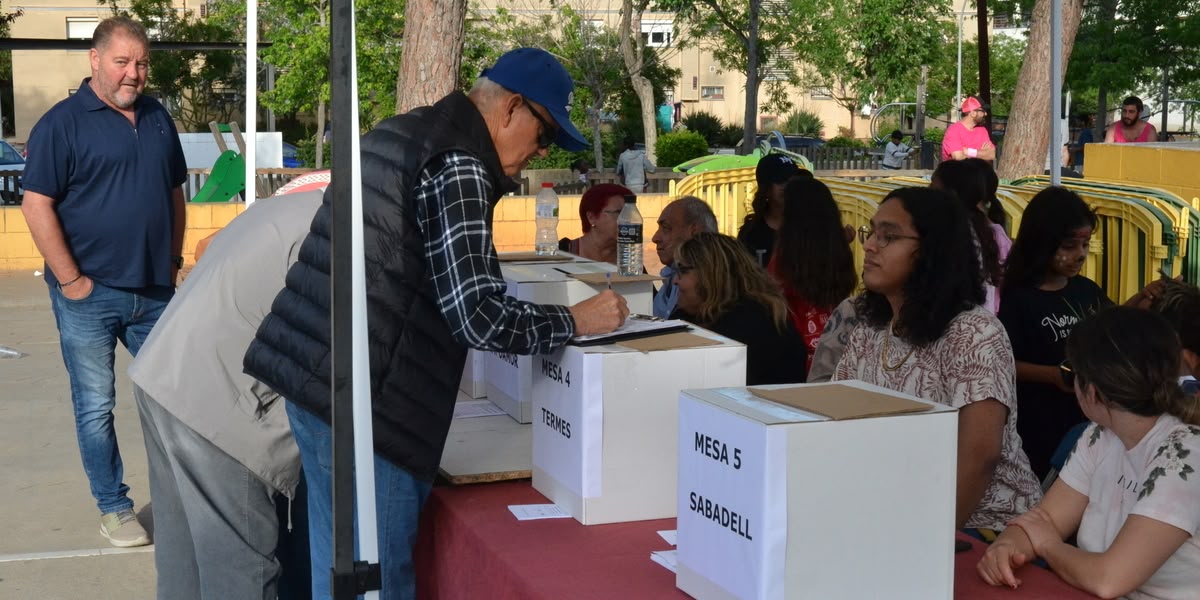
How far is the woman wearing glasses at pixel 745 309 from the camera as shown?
406 centimetres

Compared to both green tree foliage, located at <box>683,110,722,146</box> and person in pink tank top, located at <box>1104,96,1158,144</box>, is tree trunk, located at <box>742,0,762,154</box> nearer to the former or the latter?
green tree foliage, located at <box>683,110,722,146</box>

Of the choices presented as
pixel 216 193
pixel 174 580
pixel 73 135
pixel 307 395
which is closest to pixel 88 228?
pixel 73 135

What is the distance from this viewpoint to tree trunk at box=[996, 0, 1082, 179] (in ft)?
44.7

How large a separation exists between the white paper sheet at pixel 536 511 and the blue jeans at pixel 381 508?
0.65ft

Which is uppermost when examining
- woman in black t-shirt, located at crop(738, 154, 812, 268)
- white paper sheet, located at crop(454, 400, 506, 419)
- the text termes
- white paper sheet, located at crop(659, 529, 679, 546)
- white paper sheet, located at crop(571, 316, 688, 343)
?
woman in black t-shirt, located at crop(738, 154, 812, 268)

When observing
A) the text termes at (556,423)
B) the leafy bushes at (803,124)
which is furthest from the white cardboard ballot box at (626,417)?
the leafy bushes at (803,124)

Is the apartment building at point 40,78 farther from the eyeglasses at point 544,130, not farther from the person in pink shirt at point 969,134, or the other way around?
the eyeglasses at point 544,130

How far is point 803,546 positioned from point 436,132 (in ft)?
3.78

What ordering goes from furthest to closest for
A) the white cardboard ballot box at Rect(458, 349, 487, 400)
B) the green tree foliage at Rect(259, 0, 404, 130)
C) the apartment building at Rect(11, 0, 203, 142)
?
the apartment building at Rect(11, 0, 203, 142)
the green tree foliage at Rect(259, 0, 404, 130)
the white cardboard ballot box at Rect(458, 349, 487, 400)

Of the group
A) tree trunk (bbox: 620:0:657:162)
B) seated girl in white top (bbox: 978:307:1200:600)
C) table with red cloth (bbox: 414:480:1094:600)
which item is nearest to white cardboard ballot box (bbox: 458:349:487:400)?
table with red cloth (bbox: 414:480:1094:600)

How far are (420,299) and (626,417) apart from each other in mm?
484

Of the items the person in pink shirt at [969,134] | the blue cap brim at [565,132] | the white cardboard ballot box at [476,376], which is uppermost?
the person in pink shirt at [969,134]

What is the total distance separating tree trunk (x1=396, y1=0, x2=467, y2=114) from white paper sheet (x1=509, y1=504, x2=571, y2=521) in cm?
784

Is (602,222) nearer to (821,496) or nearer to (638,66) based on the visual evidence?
(821,496)
